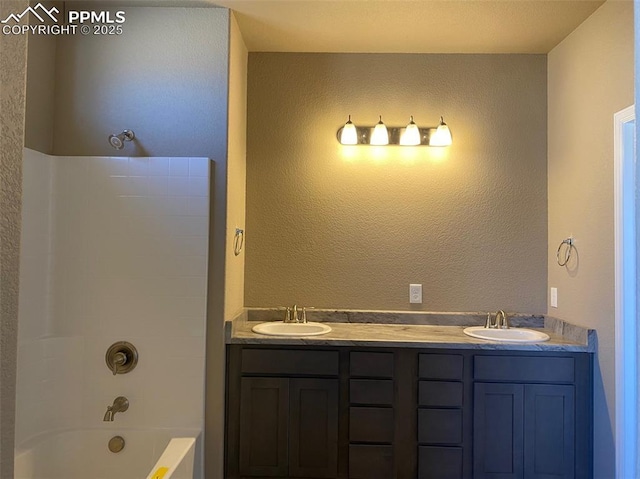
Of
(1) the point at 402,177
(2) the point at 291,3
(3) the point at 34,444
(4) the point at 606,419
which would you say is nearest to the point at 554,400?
(4) the point at 606,419

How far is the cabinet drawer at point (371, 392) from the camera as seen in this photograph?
2217 millimetres

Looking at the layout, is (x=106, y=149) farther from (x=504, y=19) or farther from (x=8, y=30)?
(x=504, y=19)

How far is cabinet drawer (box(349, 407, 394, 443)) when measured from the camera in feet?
7.24

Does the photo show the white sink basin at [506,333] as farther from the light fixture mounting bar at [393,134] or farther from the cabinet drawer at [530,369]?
the light fixture mounting bar at [393,134]

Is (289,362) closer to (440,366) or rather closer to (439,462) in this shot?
(440,366)

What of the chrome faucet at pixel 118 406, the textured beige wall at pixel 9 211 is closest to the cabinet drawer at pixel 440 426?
the chrome faucet at pixel 118 406

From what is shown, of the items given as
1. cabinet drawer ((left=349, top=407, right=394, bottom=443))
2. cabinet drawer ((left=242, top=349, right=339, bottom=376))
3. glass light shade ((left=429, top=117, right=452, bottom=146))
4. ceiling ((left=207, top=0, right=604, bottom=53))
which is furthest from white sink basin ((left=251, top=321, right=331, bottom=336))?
ceiling ((left=207, top=0, right=604, bottom=53))

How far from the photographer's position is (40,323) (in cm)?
218

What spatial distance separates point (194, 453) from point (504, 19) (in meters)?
2.83

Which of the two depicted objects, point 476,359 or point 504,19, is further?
point 504,19

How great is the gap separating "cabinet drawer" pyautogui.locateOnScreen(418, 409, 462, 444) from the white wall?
115cm

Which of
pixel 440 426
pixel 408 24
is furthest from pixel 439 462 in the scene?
pixel 408 24

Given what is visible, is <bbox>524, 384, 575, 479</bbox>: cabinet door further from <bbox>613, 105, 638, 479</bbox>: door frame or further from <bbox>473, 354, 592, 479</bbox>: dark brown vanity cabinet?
<bbox>613, 105, 638, 479</bbox>: door frame

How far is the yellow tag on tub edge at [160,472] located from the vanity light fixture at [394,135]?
2.02m
